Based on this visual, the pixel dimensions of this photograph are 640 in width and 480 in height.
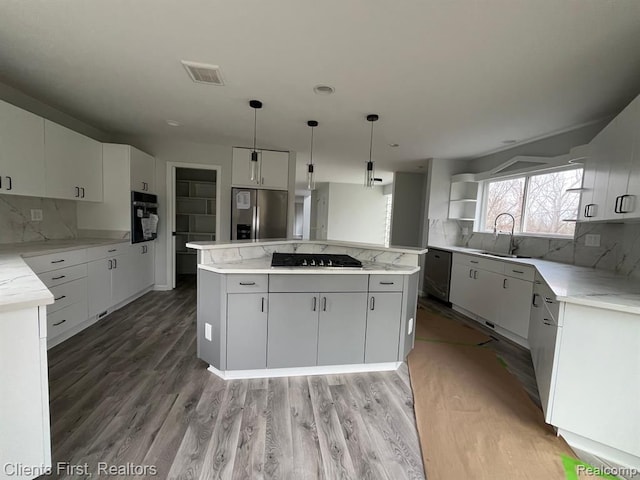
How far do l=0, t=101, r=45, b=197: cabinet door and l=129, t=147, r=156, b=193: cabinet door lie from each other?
1.03 metres

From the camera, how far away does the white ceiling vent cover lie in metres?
2.12

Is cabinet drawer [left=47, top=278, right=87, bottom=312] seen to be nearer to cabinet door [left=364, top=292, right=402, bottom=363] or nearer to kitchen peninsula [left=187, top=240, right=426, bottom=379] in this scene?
kitchen peninsula [left=187, top=240, right=426, bottom=379]

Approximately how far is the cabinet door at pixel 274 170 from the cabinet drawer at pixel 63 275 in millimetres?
2635

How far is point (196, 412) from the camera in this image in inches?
71.5

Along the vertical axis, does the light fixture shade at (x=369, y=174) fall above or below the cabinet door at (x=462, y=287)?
above

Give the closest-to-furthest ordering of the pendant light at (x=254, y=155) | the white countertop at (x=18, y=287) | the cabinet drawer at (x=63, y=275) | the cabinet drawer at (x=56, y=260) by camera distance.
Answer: the white countertop at (x=18, y=287) → the cabinet drawer at (x=56, y=260) → the cabinet drawer at (x=63, y=275) → the pendant light at (x=254, y=155)

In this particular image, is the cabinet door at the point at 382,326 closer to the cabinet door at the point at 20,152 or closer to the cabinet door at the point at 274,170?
the cabinet door at the point at 274,170

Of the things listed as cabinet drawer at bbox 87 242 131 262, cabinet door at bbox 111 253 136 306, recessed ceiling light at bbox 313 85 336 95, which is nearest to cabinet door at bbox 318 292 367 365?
recessed ceiling light at bbox 313 85 336 95

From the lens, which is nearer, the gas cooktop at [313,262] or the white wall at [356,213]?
the gas cooktop at [313,262]

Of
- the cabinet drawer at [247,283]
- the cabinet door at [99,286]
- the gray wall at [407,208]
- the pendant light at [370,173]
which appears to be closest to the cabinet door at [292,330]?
the cabinet drawer at [247,283]

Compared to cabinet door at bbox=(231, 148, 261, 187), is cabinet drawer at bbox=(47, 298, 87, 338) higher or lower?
lower

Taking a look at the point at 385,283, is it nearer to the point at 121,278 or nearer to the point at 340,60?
the point at 340,60

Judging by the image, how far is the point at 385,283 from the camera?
7.80ft

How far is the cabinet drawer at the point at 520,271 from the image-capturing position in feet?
9.48
